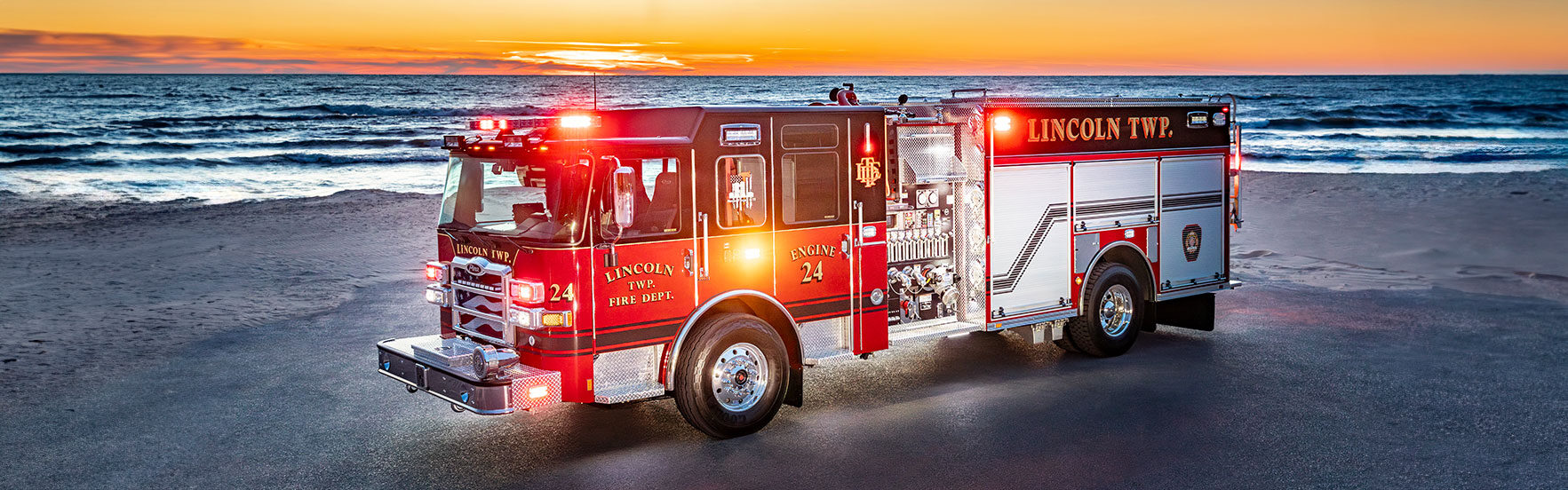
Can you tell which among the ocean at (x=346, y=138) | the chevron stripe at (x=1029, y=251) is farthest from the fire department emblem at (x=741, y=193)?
the ocean at (x=346, y=138)

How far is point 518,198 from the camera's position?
910 centimetres

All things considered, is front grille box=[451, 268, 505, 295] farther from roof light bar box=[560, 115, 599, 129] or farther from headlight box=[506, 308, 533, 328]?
roof light bar box=[560, 115, 599, 129]

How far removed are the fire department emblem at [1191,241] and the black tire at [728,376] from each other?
5.19 m

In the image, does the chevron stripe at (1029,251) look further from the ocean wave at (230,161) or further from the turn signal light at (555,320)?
the ocean wave at (230,161)

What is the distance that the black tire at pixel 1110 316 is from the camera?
1176 cm

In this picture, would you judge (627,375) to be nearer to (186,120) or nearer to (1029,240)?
(1029,240)

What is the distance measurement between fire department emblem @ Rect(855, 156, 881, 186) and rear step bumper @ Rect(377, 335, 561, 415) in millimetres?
2933

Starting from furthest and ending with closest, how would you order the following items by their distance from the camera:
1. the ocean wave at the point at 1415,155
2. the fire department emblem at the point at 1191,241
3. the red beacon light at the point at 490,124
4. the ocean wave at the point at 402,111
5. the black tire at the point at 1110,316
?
the ocean wave at the point at 402,111
the ocean wave at the point at 1415,155
the fire department emblem at the point at 1191,241
the black tire at the point at 1110,316
the red beacon light at the point at 490,124

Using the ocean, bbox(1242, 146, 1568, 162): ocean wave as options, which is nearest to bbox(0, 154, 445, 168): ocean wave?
the ocean

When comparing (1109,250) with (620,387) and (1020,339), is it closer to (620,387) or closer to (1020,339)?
(1020,339)

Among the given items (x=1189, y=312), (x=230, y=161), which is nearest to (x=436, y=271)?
(x=1189, y=312)

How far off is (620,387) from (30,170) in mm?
38114

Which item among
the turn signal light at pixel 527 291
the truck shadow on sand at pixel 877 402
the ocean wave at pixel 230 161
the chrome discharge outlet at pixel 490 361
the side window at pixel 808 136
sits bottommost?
the truck shadow on sand at pixel 877 402

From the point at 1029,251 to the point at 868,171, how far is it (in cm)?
216
